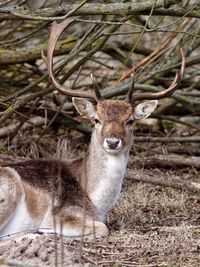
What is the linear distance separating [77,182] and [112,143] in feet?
2.61

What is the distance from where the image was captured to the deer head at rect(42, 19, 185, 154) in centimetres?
811

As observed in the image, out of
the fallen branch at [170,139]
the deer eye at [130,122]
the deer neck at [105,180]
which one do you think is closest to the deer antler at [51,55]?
the deer eye at [130,122]

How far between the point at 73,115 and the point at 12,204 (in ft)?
13.8

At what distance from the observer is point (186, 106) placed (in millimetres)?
11820

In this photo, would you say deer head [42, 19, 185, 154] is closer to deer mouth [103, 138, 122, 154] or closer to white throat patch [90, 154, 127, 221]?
deer mouth [103, 138, 122, 154]

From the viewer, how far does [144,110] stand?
348 inches

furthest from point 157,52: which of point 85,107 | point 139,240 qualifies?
point 139,240

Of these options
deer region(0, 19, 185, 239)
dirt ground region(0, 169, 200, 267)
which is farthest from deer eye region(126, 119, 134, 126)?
dirt ground region(0, 169, 200, 267)

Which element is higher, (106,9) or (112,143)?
(106,9)

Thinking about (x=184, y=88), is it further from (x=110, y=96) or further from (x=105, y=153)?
(x=105, y=153)

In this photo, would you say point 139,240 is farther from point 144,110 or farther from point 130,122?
point 144,110

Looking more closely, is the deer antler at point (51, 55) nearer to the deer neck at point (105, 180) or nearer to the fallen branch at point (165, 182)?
the deer neck at point (105, 180)

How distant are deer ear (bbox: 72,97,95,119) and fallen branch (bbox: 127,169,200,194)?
174 centimetres

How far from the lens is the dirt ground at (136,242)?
6.80 metres
